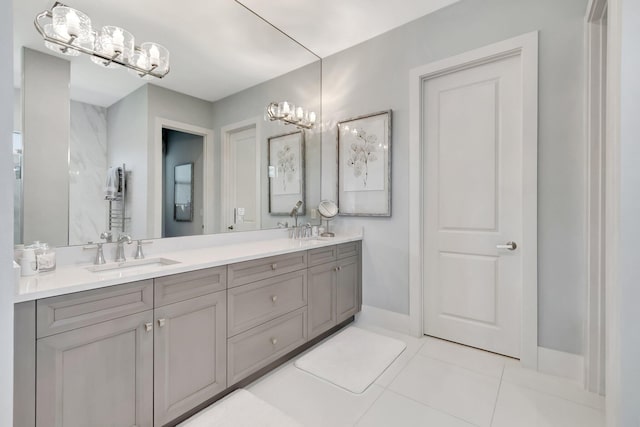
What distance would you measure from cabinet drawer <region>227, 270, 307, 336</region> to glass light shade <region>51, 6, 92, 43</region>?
1.59 metres

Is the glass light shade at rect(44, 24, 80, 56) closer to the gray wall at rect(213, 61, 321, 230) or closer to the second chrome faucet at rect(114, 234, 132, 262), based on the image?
the gray wall at rect(213, 61, 321, 230)

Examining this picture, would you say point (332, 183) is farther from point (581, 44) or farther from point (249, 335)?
point (581, 44)

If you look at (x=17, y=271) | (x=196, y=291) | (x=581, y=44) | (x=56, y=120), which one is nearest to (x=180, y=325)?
(x=196, y=291)

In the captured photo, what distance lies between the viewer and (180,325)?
4.78 ft

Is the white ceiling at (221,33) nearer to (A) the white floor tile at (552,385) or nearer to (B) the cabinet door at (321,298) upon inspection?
(B) the cabinet door at (321,298)

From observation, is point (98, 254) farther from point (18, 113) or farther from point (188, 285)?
point (18, 113)

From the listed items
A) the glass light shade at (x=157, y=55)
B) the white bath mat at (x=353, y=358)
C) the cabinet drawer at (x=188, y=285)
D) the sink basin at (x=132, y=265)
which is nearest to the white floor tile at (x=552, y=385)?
the white bath mat at (x=353, y=358)

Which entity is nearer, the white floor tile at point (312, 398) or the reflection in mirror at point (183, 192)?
the white floor tile at point (312, 398)

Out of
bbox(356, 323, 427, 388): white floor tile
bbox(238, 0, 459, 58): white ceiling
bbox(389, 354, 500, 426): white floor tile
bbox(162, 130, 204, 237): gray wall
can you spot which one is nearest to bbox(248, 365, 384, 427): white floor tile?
bbox(356, 323, 427, 388): white floor tile

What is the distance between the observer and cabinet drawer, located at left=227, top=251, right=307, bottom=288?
67.7 inches

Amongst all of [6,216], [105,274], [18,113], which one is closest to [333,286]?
[105,274]

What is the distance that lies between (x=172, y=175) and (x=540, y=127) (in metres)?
2.56

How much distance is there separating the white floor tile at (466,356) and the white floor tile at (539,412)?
0.77 feet

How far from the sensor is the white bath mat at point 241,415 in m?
1.50
